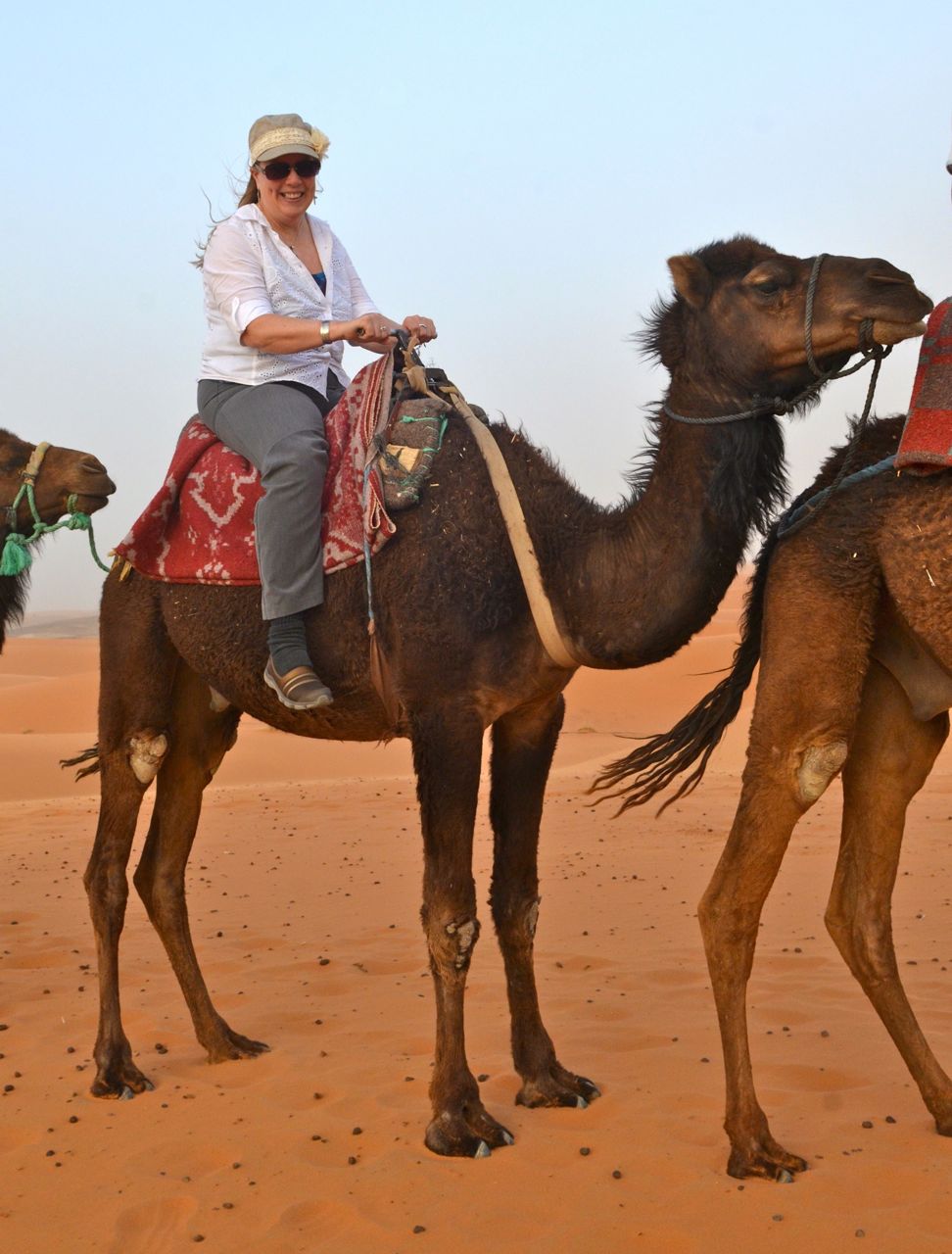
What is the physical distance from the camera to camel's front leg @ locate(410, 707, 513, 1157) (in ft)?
15.9

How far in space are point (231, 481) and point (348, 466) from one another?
637 millimetres

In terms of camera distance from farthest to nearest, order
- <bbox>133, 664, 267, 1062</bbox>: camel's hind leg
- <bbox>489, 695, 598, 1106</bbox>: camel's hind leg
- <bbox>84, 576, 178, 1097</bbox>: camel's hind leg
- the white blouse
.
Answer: <bbox>133, 664, 267, 1062</bbox>: camel's hind leg → <bbox>84, 576, 178, 1097</bbox>: camel's hind leg → the white blouse → <bbox>489, 695, 598, 1106</bbox>: camel's hind leg

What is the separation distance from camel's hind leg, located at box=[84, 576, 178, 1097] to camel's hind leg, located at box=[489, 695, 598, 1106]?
5.44 feet

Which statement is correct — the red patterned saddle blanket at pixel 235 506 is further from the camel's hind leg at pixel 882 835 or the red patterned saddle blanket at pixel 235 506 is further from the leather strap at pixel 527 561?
the camel's hind leg at pixel 882 835

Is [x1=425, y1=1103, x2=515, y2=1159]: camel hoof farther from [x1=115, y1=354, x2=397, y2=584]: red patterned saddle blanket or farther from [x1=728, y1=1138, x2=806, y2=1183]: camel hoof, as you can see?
[x1=115, y1=354, x2=397, y2=584]: red patterned saddle blanket

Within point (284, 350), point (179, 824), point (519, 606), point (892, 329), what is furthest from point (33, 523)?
point (892, 329)

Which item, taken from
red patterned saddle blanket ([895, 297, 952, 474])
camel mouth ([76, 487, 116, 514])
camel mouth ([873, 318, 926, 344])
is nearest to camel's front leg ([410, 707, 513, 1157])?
red patterned saddle blanket ([895, 297, 952, 474])

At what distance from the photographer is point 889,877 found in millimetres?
4812

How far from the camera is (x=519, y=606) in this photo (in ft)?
16.0

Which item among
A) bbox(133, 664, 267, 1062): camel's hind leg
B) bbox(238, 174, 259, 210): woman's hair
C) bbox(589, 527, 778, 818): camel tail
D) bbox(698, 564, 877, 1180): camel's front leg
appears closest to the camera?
bbox(698, 564, 877, 1180): camel's front leg

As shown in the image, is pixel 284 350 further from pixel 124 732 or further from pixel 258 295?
pixel 124 732

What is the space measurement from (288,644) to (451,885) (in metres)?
1.09

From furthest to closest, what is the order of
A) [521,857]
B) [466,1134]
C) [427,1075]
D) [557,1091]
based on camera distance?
[427,1075], [521,857], [557,1091], [466,1134]

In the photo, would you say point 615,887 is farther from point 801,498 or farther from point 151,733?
point 801,498
